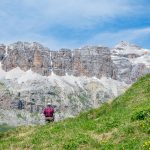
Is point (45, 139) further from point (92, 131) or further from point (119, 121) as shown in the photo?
point (119, 121)

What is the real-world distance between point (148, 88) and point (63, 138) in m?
14.4

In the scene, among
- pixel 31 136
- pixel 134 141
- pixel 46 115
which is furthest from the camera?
pixel 46 115

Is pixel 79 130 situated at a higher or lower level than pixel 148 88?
lower

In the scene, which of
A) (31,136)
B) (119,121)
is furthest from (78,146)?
(31,136)

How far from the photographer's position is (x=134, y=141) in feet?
90.3

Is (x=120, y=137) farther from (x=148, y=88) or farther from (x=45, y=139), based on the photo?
(x=148, y=88)

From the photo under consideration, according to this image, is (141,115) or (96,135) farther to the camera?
(141,115)

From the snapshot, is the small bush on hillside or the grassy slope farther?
the small bush on hillside

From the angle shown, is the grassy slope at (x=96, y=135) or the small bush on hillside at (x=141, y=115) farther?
the small bush on hillside at (x=141, y=115)

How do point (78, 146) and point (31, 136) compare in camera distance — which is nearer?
point (78, 146)

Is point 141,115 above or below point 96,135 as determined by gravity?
above

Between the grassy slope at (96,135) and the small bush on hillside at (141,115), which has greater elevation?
the small bush on hillside at (141,115)

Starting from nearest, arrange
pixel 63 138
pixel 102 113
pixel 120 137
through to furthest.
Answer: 1. pixel 120 137
2. pixel 63 138
3. pixel 102 113

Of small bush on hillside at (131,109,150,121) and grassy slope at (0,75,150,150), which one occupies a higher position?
small bush on hillside at (131,109,150,121)
